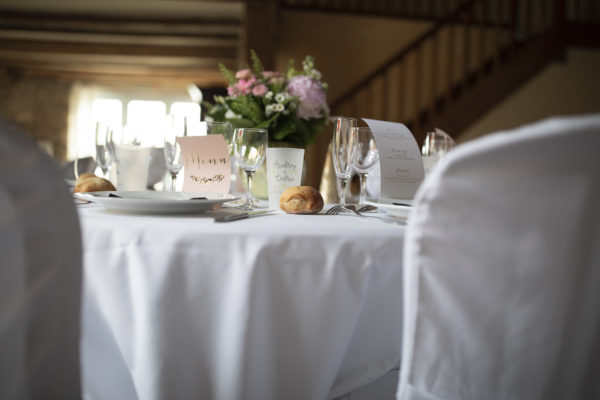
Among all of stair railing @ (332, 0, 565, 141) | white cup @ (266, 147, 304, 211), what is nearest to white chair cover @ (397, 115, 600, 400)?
white cup @ (266, 147, 304, 211)

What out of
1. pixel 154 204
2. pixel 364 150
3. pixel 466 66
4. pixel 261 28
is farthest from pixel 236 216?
pixel 466 66

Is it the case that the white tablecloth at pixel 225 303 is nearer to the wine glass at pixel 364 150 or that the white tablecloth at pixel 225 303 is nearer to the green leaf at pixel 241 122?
the wine glass at pixel 364 150

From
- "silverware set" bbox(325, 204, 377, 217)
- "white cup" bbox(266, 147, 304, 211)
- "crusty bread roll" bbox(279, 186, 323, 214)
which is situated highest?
"white cup" bbox(266, 147, 304, 211)

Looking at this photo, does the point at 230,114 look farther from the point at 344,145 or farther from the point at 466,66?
the point at 466,66

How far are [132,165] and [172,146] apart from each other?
1.19 feet

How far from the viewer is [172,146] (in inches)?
43.2

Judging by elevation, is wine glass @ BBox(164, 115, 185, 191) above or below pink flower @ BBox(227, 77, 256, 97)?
below

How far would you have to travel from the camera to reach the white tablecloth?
0.60 metres

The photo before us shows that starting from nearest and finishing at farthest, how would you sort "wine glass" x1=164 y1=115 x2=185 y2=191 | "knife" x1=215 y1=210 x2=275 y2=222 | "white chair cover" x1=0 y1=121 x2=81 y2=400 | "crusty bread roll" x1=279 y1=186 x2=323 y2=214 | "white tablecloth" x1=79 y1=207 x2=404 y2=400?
"white chair cover" x1=0 y1=121 x2=81 y2=400 < "white tablecloth" x1=79 y1=207 x2=404 y2=400 < "knife" x1=215 y1=210 x2=275 y2=222 < "crusty bread roll" x1=279 y1=186 x2=323 y2=214 < "wine glass" x1=164 y1=115 x2=185 y2=191

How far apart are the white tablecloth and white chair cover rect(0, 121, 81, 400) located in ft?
0.52

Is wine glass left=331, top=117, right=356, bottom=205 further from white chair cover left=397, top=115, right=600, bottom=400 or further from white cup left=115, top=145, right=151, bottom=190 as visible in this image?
white cup left=115, top=145, right=151, bottom=190

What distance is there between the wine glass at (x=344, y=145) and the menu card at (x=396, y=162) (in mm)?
51

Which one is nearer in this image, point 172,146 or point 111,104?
point 172,146

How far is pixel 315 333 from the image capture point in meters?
0.63
